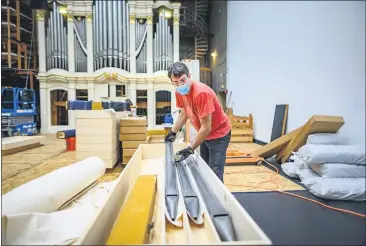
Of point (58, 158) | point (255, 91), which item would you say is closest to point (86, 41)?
point (58, 158)

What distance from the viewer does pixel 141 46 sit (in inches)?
266

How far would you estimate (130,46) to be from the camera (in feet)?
22.1

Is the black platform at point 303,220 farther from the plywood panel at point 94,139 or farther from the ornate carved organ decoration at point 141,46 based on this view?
the ornate carved organ decoration at point 141,46

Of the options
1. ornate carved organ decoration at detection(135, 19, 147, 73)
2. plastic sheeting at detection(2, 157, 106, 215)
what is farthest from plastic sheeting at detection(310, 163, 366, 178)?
ornate carved organ decoration at detection(135, 19, 147, 73)

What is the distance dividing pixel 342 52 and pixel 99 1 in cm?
707

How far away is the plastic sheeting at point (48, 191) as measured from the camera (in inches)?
45.3

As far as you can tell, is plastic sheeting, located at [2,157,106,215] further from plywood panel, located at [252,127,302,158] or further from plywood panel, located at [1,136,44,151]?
plywood panel, located at [1,136,44,151]

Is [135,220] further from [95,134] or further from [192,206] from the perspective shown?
[95,134]

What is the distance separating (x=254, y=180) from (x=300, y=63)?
129 centimetres

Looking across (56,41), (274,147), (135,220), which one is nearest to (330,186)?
(274,147)

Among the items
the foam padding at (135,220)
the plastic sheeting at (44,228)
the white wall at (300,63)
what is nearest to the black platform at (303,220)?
the white wall at (300,63)

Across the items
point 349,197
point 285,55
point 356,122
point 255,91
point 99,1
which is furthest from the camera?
point 99,1

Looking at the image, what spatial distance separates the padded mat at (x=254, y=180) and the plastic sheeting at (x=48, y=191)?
1.34m

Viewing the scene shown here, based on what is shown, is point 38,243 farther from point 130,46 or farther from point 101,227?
point 130,46
